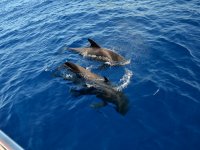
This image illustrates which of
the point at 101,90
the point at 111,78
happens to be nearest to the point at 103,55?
the point at 111,78

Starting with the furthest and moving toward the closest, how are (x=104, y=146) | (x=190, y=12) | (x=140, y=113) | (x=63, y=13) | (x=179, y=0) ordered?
(x=63, y=13), (x=179, y=0), (x=190, y=12), (x=140, y=113), (x=104, y=146)

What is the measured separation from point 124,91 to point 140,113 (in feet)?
4.12

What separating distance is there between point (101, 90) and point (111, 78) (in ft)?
3.74

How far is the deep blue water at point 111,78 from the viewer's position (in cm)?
994

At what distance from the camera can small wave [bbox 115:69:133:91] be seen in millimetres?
11644

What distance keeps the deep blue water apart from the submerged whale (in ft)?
0.73

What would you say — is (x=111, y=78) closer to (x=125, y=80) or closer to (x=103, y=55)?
(x=125, y=80)

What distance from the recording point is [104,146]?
9.58 meters

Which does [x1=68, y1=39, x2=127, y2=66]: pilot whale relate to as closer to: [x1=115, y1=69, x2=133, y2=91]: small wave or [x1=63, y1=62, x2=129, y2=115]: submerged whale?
[x1=115, y1=69, x2=133, y2=91]: small wave

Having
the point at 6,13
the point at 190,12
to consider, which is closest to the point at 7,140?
the point at 190,12

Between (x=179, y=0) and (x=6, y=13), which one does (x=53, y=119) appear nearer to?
(x=179, y=0)

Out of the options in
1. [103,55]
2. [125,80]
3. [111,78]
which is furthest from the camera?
[103,55]

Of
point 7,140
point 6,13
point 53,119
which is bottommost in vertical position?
point 6,13

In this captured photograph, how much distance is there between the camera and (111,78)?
40.6 feet
